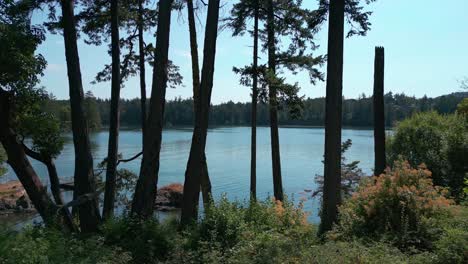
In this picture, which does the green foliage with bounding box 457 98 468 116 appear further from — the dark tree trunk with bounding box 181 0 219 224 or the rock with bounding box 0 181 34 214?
the rock with bounding box 0 181 34 214

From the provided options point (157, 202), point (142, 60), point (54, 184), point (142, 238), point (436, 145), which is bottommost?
point (157, 202)

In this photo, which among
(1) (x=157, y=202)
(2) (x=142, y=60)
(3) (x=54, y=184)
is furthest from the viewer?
(1) (x=157, y=202)

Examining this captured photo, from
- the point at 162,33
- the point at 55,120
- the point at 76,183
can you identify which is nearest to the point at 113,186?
the point at 76,183

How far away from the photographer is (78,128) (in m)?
11.1

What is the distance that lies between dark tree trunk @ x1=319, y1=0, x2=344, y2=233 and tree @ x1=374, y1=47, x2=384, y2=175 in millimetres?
3671

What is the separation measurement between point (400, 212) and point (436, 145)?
1093 centimetres

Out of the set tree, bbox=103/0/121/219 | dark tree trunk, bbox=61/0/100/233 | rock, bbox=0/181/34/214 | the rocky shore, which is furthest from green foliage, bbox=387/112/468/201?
rock, bbox=0/181/34/214

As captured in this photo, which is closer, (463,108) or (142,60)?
(142,60)

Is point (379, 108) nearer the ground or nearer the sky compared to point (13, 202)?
nearer the sky

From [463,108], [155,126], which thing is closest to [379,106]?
[155,126]

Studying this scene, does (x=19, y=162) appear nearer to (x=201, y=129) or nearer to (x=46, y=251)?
(x=201, y=129)

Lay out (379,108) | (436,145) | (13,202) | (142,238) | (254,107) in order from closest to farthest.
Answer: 1. (142,238)
2. (379,108)
3. (254,107)
4. (436,145)
5. (13,202)

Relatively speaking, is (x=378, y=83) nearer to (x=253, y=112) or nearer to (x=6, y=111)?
(x=253, y=112)

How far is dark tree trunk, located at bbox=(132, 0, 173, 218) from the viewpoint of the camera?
30.3 feet
